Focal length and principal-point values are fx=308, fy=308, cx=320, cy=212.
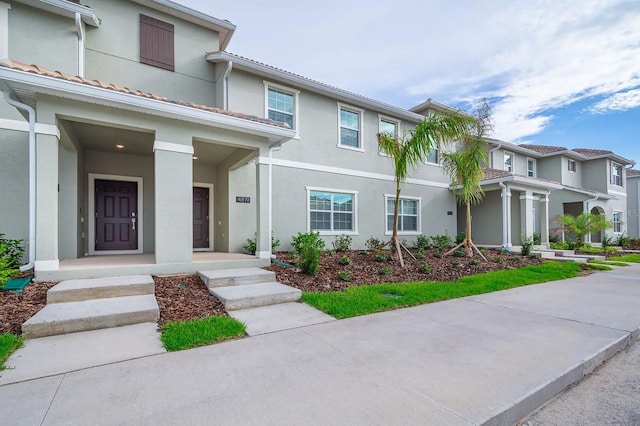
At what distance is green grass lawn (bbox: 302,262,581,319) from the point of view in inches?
213

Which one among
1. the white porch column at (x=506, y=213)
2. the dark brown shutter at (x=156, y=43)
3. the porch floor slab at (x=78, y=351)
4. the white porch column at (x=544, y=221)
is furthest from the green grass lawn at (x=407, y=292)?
the dark brown shutter at (x=156, y=43)

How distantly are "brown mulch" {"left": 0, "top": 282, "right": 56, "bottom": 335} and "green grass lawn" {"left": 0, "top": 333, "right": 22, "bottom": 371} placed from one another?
29cm

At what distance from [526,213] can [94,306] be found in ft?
54.4

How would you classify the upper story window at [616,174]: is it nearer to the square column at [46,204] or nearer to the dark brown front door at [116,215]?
the dark brown front door at [116,215]

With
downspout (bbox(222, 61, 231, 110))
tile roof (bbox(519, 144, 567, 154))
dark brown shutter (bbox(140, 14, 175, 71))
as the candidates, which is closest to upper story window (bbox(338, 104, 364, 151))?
downspout (bbox(222, 61, 231, 110))

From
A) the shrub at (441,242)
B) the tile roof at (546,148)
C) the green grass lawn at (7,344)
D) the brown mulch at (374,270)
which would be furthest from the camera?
the tile roof at (546,148)

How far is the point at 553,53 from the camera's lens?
1119cm

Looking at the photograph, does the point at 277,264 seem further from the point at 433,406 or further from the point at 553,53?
the point at 553,53

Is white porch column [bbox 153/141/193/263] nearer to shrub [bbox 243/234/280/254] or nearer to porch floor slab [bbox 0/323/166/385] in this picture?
porch floor slab [bbox 0/323/166/385]

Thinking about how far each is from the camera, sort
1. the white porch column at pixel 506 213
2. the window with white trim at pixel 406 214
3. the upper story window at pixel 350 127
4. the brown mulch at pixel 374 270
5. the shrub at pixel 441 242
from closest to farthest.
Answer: the brown mulch at pixel 374 270, the upper story window at pixel 350 127, the shrub at pixel 441 242, the window with white trim at pixel 406 214, the white porch column at pixel 506 213

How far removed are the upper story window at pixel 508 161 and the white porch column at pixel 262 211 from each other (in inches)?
683

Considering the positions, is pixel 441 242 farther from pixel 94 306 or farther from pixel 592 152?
pixel 592 152

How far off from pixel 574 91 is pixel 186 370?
81.6 feet

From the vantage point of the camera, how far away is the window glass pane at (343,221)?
11.8m
